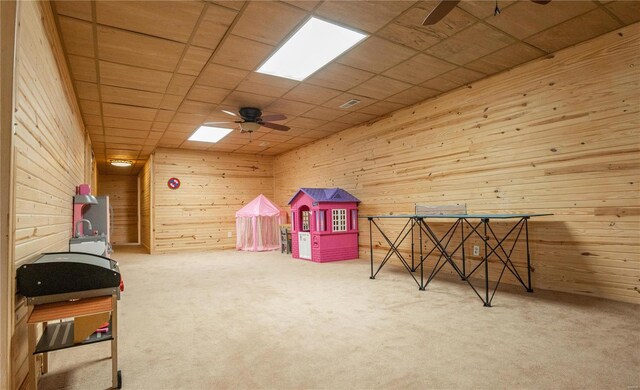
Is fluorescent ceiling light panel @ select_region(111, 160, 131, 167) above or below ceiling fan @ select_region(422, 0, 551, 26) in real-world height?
above

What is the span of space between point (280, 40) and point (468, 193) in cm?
327

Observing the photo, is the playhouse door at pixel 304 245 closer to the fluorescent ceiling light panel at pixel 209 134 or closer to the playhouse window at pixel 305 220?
the playhouse window at pixel 305 220

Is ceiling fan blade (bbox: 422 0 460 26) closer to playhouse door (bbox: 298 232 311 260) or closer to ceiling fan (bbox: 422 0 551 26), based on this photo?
ceiling fan (bbox: 422 0 551 26)

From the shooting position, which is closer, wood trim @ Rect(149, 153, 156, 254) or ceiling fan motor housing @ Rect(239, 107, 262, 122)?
ceiling fan motor housing @ Rect(239, 107, 262, 122)

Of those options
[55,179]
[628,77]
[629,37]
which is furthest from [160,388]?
[629,37]

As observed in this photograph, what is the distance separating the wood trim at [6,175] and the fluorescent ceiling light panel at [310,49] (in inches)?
87.2

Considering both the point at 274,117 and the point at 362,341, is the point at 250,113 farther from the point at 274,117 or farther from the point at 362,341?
the point at 362,341

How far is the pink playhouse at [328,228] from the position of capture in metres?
6.48

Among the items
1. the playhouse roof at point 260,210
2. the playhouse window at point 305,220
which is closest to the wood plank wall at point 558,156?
the playhouse window at point 305,220

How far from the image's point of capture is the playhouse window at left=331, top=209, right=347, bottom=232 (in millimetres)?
6629

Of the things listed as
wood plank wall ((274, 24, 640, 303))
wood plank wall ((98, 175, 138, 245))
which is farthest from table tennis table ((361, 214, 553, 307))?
wood plank wall ((98, 175, 138, 245))

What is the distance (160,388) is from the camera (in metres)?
1.99

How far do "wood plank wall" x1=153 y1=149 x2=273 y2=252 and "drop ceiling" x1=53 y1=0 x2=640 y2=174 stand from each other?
118 inches

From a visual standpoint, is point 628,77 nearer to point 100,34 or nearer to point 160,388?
point 160,388
